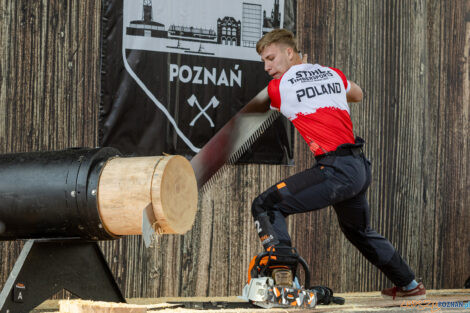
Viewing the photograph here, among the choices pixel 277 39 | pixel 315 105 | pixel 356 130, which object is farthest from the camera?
pixel 356 130

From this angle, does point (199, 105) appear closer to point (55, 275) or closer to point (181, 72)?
point (181, 72)

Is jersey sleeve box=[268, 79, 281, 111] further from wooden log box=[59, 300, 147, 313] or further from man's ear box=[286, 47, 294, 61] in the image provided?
wooden log box=[59, 300, 147, 313]

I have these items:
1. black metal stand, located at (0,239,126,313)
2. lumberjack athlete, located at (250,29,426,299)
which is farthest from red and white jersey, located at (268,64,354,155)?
black metal stand, located at (0,239,126,313)

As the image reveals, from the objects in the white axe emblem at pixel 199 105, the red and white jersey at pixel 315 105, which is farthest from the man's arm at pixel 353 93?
the white axe emblem at pixel 199 105

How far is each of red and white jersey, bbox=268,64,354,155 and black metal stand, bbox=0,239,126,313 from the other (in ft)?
4.80

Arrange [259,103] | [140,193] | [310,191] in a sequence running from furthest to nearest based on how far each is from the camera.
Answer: [259,103]
[310,191]
[140,193]

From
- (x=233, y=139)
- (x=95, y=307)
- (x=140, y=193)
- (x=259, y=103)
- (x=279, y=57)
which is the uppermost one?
(x=279, y=57)

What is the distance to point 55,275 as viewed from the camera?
2.07 m

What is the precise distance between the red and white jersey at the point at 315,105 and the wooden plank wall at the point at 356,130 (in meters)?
0.91

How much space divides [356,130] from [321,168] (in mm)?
1462

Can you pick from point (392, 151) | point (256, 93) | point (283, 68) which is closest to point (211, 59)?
point (256, 93)

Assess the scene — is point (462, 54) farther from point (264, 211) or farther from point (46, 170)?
point (46, 170)

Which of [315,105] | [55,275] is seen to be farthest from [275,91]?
[55,275]

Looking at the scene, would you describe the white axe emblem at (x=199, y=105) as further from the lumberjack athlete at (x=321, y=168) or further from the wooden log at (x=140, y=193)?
the wooden log at (x=140, y=193)
